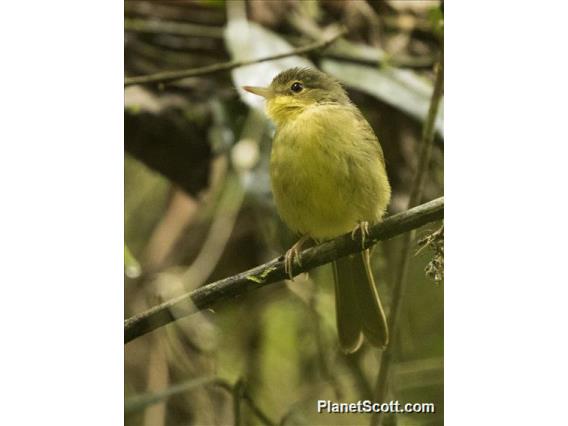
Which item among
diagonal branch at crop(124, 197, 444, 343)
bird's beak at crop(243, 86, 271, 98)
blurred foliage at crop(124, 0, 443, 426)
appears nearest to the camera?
diagonal branch at crop(124, 197, 444, 343)

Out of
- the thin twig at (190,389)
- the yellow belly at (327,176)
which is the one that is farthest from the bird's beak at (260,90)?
the thin twig at (190,389)

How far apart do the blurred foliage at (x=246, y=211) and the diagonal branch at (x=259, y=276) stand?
0.11 meters

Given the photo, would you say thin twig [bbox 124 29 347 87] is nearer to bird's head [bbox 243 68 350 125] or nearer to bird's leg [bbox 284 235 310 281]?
bird's head [bbox 243 68 350 125]

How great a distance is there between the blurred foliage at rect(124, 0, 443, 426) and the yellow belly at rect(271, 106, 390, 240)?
0.12 meters

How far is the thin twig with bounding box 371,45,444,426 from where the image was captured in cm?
282

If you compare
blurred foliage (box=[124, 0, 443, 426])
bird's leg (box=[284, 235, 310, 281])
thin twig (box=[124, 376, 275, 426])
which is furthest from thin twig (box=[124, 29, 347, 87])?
thin twig (box=[124, 376, 275, 426])

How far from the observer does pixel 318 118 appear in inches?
113

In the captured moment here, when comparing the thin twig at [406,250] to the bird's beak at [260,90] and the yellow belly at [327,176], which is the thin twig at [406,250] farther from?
the bird's beak at [260,90]

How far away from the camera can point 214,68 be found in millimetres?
3062

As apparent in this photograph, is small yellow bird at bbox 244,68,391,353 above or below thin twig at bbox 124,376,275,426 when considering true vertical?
above

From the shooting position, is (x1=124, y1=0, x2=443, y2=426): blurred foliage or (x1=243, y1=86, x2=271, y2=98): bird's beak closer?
(x1=124, y1=0, x2=443, y2=426): blurred foliage

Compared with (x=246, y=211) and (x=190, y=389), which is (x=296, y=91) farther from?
(x=190, y=389)

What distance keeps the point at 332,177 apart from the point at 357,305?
1.38ft

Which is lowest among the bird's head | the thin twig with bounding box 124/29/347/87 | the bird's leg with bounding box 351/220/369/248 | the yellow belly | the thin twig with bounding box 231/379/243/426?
the thin twig with bounding box 231/379/243/426
